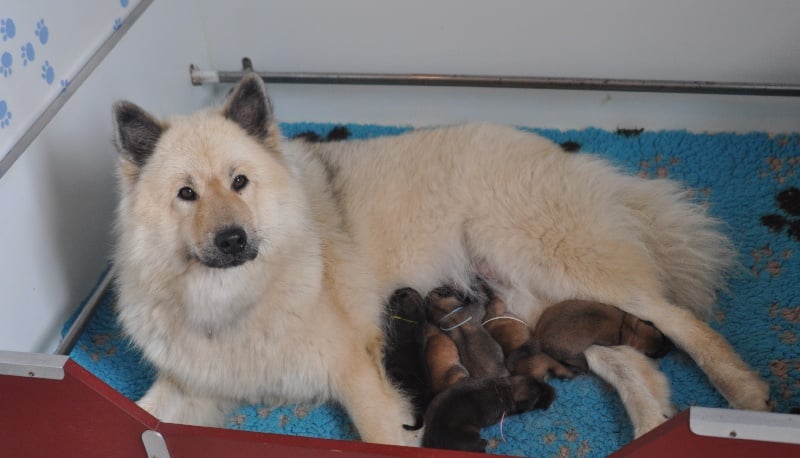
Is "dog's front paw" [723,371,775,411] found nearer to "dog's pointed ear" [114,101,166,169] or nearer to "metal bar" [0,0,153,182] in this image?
"dog's pointed ear" [114,101,166,169]

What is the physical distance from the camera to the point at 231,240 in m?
1.80

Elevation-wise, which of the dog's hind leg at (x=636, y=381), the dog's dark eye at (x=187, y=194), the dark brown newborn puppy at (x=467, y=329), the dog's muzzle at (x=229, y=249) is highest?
the dog's dark eye at (x=187, y=194)

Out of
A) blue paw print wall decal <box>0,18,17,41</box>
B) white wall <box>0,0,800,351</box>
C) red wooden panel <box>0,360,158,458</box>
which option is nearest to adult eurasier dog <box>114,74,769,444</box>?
red wooden panel <box>0,360,158,458</box>

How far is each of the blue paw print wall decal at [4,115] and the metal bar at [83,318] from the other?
0.54 m

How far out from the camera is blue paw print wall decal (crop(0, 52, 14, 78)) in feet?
7.02

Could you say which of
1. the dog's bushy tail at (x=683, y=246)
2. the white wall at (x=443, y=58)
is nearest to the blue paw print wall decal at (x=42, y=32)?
the white wall at (x=443, y=58)

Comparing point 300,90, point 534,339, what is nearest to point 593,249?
point 534,339

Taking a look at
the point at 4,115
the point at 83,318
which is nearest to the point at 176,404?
the point at 83,318

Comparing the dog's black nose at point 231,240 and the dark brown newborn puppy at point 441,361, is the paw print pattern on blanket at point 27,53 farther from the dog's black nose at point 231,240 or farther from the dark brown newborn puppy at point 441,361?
the dark brown newborn puppy at point 441,361

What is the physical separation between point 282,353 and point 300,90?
1.74 meters

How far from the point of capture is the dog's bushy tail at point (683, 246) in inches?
95.1

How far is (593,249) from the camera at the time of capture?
2311 mm

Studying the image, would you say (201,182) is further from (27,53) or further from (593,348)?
(593,348)

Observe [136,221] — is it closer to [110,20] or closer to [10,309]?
[10,309]
